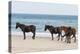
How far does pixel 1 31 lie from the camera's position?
1.55 meters

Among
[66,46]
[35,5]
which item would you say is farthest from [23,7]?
[66,46]

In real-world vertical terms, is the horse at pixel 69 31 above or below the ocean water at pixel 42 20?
below

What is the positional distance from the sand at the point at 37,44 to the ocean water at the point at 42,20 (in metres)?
0.10

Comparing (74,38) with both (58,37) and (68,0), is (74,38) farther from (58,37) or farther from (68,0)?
(68,0)

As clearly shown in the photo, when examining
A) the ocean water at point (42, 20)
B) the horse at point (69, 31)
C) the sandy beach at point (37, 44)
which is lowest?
the sandy beach at point (37, 44)

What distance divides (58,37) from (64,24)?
153mm

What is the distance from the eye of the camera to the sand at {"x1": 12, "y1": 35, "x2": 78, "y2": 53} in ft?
5.14

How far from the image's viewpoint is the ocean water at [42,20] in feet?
5.19

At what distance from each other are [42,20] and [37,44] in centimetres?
25

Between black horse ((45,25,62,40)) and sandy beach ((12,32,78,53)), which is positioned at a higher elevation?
black horse ((45,25,62,40))

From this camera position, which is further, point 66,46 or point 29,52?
point 66,46

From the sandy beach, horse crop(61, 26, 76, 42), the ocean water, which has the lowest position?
the sandy beach

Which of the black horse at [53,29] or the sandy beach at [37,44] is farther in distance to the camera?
the black horse at [53,29]

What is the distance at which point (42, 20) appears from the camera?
1.67 meters
